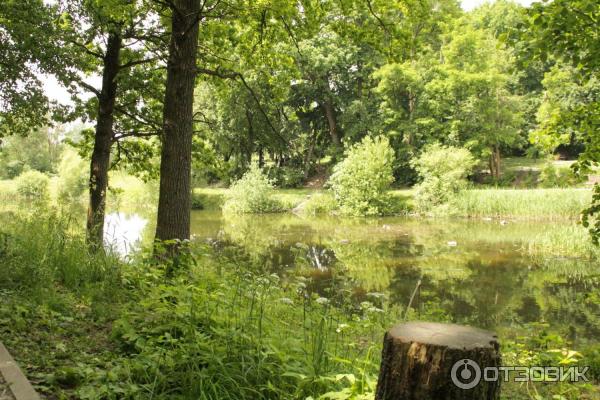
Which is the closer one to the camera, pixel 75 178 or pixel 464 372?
pixel 464 372

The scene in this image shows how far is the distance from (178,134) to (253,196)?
25398mm

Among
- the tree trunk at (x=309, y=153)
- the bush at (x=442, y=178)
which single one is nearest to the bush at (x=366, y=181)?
the bush at (x=442, y=178)

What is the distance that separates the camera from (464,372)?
2041 mm

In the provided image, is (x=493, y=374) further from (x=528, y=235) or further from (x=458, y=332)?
(x=528, y=235)

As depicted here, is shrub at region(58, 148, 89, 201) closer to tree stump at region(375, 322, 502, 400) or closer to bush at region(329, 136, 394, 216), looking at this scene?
bush at region(329, 136, 394, 216)

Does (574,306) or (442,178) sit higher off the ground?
(442,178)

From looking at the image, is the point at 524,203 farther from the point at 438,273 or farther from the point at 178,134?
the point at 178,134

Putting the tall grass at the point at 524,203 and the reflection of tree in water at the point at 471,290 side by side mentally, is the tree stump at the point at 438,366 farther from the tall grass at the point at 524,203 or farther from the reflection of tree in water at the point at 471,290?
the tall grass at the point at 524,203

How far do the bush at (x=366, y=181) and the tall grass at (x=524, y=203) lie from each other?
4.23 meters

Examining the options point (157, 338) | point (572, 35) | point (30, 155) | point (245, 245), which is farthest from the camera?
point (30, 155)

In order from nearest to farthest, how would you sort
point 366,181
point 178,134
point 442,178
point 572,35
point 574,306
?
point 572,35 < point 178,134 < point 574,306 < point 442,178 < point 366,181

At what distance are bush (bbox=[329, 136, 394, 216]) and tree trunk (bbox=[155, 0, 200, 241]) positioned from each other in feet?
76.1

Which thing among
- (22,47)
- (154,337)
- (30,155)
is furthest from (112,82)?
(30,155)

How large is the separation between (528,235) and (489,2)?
42.4 metres
